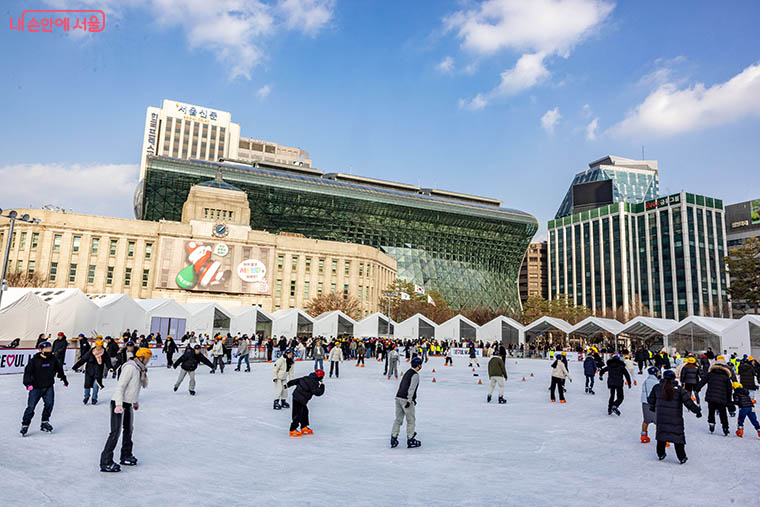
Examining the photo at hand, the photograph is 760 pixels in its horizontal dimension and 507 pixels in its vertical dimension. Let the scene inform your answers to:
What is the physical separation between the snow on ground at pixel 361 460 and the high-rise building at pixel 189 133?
135574 mm

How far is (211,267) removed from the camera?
231 feet

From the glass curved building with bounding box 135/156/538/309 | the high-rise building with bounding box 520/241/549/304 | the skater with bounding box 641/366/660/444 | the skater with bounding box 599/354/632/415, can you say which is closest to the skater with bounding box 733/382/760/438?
the skater with bounding box 641/366/660/444

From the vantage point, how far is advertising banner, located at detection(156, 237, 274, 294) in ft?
226

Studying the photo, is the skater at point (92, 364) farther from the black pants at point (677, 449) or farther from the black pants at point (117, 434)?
the black pants at point (677, 449)

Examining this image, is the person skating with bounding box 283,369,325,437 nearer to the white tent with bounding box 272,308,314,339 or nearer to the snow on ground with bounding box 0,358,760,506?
the snow on ground with bounding box 0,358,760,506

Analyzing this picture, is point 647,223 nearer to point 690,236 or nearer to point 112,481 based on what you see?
point 690,236

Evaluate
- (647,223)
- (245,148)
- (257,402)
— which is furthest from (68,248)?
(647,223)

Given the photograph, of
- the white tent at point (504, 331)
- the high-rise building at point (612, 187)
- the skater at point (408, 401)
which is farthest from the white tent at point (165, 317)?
the high-rise building at point (612, 187)

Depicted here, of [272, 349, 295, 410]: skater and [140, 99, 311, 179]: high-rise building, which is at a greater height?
[140, 99, 311, 179]: high-rise building

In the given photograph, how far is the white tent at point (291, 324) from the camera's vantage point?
162 ft

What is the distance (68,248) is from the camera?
6969cm

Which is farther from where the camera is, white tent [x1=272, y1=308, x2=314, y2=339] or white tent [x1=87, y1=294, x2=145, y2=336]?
white tent [x1=272, y1=308, x2=314, y2=339]

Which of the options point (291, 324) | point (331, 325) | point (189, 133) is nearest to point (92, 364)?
point (291, 324)

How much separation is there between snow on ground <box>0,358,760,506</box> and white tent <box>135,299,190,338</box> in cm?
2629
